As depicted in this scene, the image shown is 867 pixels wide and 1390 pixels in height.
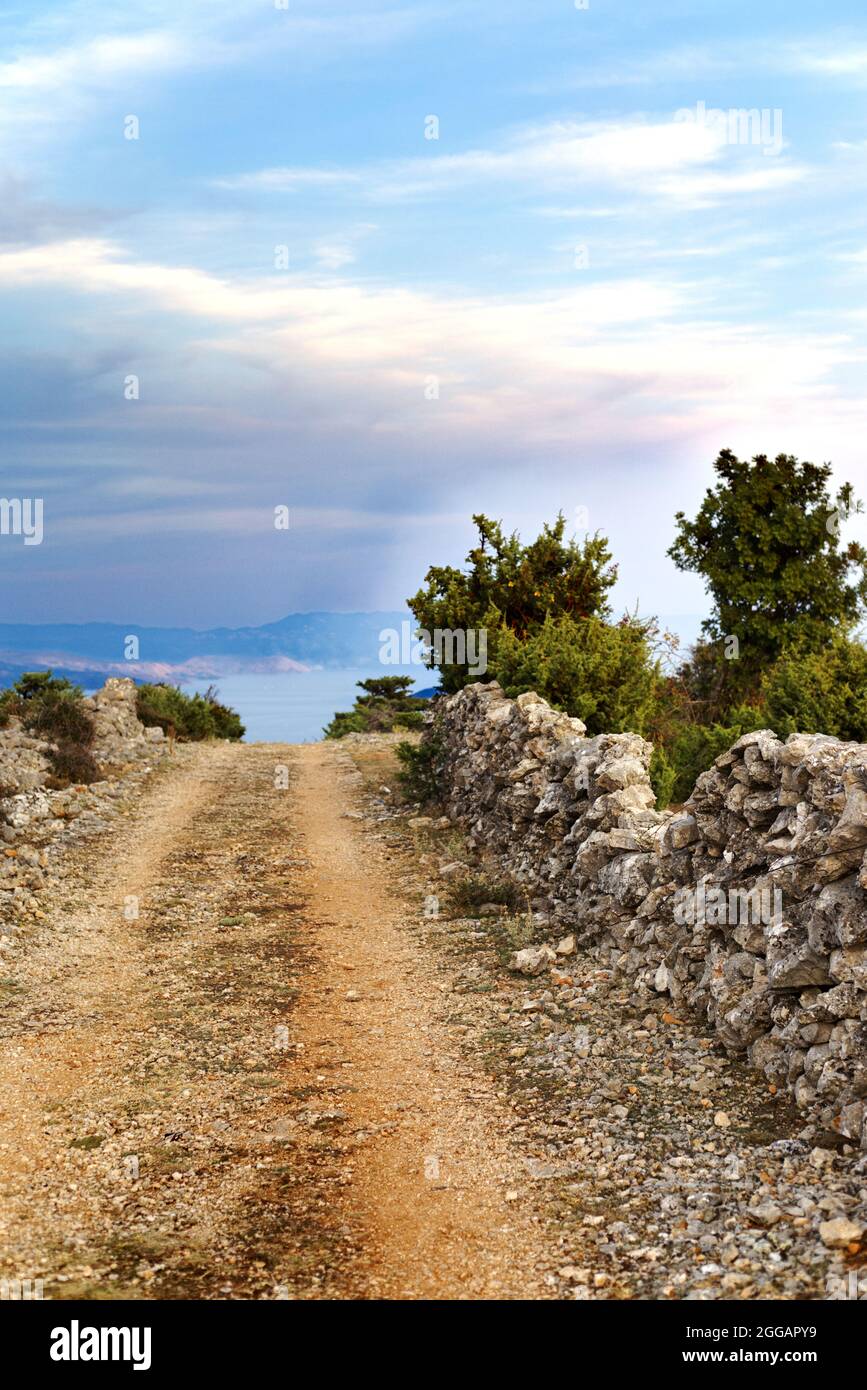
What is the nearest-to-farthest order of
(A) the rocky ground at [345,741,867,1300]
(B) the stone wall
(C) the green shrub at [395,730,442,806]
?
1. (A) the rocky ground at [345,741,867,1300]
2. (B) the stone wall
3. (C) the green shrub at [395,730,442,806]

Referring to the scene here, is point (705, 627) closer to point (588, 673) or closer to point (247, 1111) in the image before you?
point (588, 673)

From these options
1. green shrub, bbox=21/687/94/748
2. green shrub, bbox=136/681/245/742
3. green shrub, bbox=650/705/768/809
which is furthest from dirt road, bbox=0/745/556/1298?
green shrub, bbox=136/681/245/742

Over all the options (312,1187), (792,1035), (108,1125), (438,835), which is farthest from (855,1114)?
(438,835)

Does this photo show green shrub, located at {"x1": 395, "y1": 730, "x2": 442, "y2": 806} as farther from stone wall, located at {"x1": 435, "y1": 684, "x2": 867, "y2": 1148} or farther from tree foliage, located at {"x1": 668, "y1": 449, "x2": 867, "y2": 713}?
tree foliage, located at {"x1": 668, "y1": 449, "x2": 867, "y2": 713}

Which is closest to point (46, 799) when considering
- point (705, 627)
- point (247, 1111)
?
point (247, 1111)

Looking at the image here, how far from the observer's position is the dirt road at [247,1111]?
5711 mm

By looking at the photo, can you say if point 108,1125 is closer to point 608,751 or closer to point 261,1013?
point 261,1013

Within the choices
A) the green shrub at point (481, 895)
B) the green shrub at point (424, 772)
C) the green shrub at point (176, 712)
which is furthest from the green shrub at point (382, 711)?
the green shrub at point (481, 895)

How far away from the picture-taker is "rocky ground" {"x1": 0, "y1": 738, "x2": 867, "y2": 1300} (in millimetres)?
5590

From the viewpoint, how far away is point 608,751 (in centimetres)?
1254

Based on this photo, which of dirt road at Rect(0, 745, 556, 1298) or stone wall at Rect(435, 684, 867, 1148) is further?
stone wall at Rect(435, 684, 867, 1148)

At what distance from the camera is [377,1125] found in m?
7.35

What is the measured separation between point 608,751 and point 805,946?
538 centimetres

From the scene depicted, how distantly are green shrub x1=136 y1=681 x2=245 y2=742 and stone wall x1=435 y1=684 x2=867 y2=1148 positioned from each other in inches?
825
